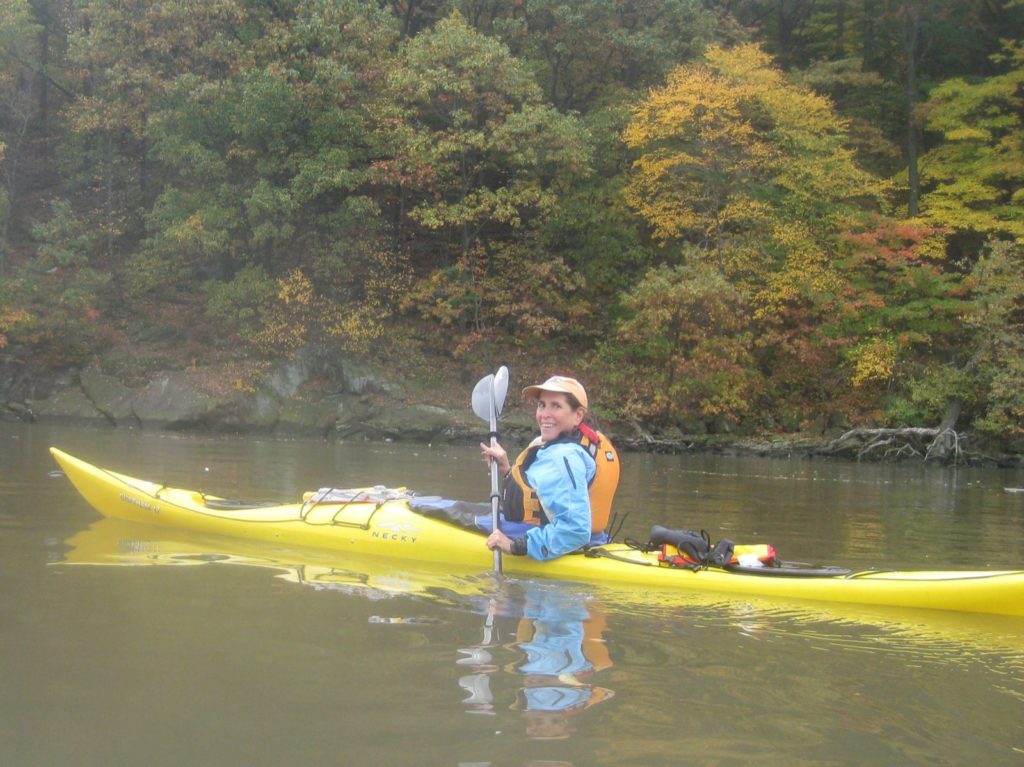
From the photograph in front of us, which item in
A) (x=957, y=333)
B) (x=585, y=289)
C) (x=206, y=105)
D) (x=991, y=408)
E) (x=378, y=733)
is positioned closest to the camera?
(x=378, y=733)

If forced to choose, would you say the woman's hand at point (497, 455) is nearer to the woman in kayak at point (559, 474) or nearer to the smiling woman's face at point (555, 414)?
the woman in kayak at point (559, 474)

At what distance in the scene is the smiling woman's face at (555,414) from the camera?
14.5ft

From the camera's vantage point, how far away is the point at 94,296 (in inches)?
695

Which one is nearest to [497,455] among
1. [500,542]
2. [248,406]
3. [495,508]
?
[495,508]

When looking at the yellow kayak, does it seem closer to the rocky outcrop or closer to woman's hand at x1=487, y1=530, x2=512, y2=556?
woman's hand at x1=487, y1=530, x2=512, y2=556

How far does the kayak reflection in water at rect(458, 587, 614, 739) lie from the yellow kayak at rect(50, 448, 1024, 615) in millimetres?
480

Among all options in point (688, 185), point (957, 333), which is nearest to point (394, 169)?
point (688, 185)

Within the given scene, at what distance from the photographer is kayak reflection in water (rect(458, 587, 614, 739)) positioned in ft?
8.96

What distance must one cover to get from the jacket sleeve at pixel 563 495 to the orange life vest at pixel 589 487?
6cm

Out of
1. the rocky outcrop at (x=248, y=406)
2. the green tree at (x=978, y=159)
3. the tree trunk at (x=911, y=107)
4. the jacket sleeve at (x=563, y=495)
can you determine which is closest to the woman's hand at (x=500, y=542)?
the jacket sleeve at (x=563, y=495)

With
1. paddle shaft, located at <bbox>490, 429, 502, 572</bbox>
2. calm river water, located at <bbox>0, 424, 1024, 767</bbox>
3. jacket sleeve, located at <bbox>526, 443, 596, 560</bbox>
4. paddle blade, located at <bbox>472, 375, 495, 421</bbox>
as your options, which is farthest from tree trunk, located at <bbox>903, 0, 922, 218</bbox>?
jacket sleeve, located at <bbox>526, 443, 596, 560</bbox>

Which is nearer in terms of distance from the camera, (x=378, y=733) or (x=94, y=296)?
(x=378, y=733)

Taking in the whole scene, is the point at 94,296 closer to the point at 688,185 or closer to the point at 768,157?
the point at 688,185

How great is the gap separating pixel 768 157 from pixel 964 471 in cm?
683
